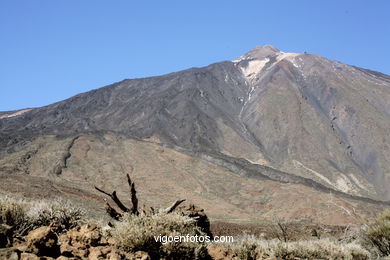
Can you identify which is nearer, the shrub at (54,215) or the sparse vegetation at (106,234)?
the sparse vegetation at (106,234)

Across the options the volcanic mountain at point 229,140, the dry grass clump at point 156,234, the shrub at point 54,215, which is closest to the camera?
the dry grass clump at point 156,234

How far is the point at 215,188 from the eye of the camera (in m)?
49.5

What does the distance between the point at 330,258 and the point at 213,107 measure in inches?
3597

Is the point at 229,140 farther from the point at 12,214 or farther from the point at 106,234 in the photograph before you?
the point at 12,214

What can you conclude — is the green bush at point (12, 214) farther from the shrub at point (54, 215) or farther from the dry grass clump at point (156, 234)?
the dry grass clump at point (156, 234)

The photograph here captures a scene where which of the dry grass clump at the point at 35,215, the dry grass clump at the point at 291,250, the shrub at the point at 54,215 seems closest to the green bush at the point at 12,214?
the dry grass clump at the point at 35,215

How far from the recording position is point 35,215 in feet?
19.9

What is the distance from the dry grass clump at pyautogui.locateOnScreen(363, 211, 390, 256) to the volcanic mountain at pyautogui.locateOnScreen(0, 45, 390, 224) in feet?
58.7

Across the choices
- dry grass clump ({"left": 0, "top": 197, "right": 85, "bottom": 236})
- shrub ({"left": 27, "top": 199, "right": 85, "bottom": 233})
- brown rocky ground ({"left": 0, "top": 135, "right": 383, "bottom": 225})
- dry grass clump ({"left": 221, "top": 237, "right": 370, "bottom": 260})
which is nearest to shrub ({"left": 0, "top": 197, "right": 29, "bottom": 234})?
dry grass clump ({"left": 0, "top": 197, "right": 85, "bottom": 236})

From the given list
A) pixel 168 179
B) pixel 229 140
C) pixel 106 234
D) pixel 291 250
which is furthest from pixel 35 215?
pixel 229 140

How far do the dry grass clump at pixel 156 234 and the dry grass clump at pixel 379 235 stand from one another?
19.0 feet

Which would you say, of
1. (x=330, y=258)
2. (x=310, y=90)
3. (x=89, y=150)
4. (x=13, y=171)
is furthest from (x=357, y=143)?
(x=330, y=258)

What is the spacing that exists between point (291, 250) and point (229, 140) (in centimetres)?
7795

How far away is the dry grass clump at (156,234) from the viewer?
5.54 metres
